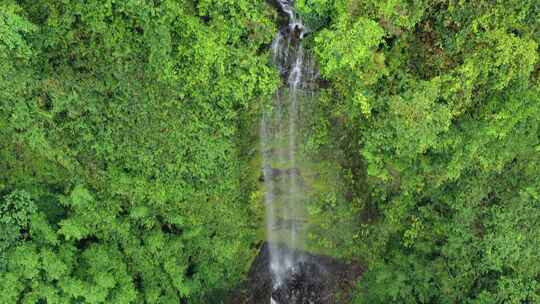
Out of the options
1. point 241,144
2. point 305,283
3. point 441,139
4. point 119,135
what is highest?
point 241,144

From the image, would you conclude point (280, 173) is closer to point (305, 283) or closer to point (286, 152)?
point (286, 152)

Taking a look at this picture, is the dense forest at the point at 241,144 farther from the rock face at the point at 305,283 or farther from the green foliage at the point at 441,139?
the rock face at the point at 305,283

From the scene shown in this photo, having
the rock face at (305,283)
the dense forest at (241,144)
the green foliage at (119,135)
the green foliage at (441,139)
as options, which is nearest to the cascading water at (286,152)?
the rock face at (305,283)

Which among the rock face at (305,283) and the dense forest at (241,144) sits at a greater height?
the dense forest at (241,144)

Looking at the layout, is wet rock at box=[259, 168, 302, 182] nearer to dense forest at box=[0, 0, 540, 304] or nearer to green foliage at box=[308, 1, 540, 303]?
dense forest at box=[0, 0, 540, 304]

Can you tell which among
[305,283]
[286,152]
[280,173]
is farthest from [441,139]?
[305,283]

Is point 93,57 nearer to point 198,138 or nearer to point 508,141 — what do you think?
point 198,138

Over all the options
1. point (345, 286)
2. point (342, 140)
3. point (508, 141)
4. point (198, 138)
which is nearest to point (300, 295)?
point (345, 286)

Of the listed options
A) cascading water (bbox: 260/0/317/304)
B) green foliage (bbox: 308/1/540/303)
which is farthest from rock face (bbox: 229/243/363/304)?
green foliage (bbox: 308/1/540/303)
